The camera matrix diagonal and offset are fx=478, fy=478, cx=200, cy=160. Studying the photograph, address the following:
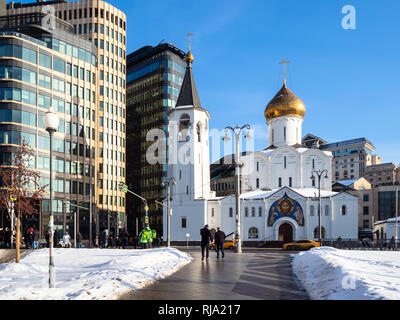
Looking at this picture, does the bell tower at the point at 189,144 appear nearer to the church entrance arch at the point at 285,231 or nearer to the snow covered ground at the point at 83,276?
the church entrance arch at the point at 285,231

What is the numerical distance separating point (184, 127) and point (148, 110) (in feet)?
126

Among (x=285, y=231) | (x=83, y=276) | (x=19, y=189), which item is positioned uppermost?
(x=19, y=189)

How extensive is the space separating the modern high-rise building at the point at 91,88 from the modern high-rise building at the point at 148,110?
30.0 feet

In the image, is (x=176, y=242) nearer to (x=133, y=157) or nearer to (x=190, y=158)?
(x=190, y=158)

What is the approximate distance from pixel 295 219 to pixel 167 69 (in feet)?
152

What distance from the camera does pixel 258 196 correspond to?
194 ft

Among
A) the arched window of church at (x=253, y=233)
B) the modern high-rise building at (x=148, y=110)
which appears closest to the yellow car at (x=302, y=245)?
the arched window of church at (x=253, y=233)

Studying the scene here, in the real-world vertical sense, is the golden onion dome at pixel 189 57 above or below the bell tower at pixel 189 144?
above

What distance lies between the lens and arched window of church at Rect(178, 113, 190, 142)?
57.8m

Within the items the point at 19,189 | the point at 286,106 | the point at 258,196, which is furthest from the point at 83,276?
the point at 286,106

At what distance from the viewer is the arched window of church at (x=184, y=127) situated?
5781cm

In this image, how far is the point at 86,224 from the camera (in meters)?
69.2

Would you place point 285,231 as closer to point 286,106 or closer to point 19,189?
point 286,106
